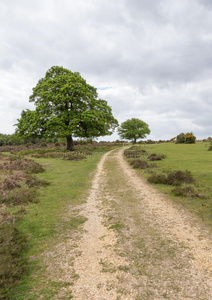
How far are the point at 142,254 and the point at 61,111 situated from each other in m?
33.1

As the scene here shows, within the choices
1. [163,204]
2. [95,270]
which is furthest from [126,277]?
[163,204]

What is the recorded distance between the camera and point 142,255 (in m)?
5.01

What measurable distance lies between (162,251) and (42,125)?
32518 millimetres

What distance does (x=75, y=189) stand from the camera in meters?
12.3

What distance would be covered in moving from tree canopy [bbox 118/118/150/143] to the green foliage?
21.0m

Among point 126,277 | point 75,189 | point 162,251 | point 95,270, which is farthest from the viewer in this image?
point 75,189

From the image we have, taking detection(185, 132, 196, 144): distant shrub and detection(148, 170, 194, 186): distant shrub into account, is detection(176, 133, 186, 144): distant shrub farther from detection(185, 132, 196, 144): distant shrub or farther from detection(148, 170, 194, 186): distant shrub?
detection(148, 170, 194, 186): distant shrub

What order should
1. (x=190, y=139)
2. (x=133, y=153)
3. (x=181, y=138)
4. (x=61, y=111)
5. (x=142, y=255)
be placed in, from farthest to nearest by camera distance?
(x=181, y=138) → (x=190, y=139) → (x=61, y=111) → (x=133, y=153) → (x=142, y=255)

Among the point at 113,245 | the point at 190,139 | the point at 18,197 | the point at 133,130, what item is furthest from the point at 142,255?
the point at 133,130

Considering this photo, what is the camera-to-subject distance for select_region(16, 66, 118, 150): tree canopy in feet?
104

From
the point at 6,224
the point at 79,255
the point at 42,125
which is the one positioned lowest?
the point at 79,255

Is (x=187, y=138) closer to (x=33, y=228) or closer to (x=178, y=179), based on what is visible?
(x=178, y=179)

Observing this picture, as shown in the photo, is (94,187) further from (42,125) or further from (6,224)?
(42,125)

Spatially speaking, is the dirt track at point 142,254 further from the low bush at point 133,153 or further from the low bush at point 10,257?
the low bush at point 133,153
